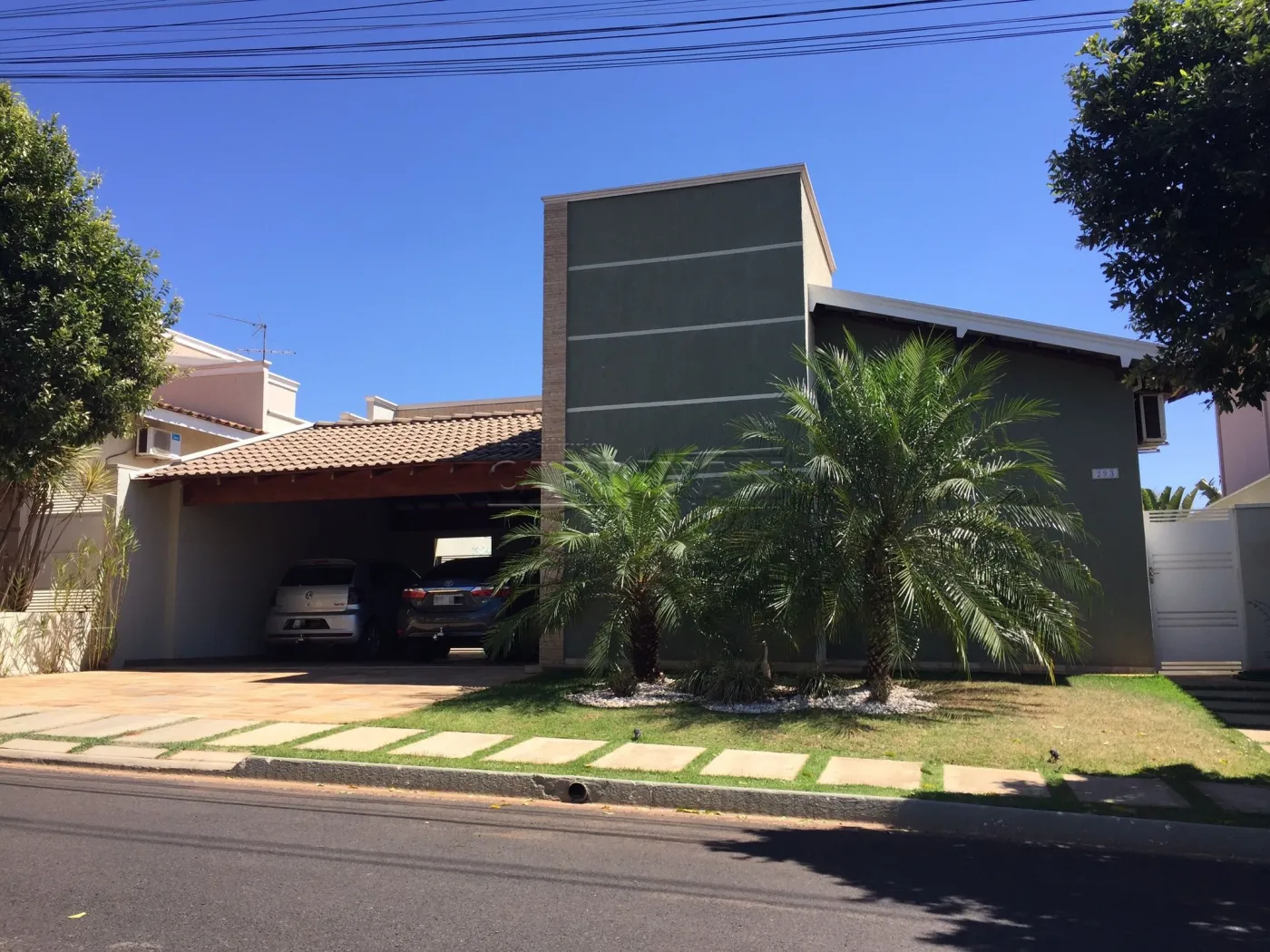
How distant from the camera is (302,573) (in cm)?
1677

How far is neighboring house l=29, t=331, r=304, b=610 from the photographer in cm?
1567

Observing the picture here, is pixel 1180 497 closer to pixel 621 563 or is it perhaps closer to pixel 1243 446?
pixel 1243 446

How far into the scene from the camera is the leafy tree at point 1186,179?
22.5 ft

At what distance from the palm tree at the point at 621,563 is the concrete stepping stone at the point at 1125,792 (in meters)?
4.39

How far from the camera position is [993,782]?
7496 mm

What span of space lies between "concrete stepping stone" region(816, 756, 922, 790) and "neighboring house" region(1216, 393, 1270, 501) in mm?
16938

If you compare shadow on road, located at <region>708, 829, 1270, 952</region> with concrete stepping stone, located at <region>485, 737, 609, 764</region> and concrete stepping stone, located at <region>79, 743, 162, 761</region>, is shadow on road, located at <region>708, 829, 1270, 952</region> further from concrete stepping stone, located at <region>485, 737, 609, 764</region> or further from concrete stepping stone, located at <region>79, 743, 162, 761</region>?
concrete stepping stone, located at <region>79, 743, 162, 761</region>

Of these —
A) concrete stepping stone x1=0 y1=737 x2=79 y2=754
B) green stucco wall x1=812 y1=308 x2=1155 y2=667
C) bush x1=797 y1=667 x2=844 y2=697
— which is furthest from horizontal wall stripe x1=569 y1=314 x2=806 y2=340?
concrete stepping stone x1=0 y1=737 x2=79 y2=754

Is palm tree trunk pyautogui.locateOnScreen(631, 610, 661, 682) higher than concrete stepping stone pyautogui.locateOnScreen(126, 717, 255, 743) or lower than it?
higher

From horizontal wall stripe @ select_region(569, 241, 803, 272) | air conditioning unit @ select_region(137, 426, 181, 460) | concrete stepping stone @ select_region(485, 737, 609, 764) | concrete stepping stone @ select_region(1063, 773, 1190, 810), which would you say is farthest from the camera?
air conditioning unit @ select_region(137, 426, 181, 460)

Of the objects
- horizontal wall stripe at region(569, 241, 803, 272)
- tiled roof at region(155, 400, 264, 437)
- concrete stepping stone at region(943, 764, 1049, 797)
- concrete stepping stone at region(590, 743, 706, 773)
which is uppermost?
horizontal wall stripe at region(569, 241, 803, 272)

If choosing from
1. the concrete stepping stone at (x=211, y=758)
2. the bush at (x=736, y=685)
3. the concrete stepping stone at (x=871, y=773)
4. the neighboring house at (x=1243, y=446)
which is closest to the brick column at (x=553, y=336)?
the bush at (x=736, y=685)

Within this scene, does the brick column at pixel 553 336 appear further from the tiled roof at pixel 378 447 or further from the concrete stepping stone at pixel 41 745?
the concrete stepping stone at pixel 41 745

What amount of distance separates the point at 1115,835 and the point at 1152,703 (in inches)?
181
